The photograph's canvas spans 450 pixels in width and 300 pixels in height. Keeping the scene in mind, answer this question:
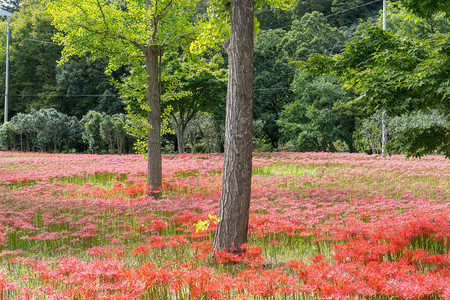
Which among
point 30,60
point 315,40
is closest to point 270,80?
point 315,40

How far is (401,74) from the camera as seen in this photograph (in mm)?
5566

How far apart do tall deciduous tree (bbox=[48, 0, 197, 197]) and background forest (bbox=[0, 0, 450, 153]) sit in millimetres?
14309

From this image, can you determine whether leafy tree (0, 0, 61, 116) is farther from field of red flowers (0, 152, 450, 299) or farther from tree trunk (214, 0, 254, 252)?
tree trunk (214, 0, 254, 252)

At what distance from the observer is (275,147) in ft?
128

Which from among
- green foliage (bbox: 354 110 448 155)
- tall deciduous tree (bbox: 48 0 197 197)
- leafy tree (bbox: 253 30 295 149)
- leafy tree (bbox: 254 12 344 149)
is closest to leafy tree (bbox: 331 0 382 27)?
leafy tree (bbox: 254 12 344 149)

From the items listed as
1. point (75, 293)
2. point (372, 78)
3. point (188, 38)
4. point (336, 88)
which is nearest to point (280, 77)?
point (336, 88)

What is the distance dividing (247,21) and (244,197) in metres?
2.45

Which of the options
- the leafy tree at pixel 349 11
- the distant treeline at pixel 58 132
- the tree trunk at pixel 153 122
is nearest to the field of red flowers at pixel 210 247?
the tree trunk at pixel 153 122

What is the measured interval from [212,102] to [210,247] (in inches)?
918

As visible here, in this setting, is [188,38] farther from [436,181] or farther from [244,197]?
[436,181]

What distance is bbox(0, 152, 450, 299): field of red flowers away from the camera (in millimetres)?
2965

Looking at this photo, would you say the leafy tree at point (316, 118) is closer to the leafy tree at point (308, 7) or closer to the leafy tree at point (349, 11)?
the leafy tree at point (349, 11)

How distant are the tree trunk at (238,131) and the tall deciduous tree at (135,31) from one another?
17.6 ft

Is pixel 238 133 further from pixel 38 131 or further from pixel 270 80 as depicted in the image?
pixel 38 131
